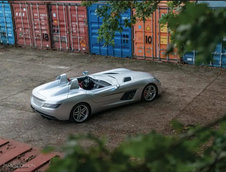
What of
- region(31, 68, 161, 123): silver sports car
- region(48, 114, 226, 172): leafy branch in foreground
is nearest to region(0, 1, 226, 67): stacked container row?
region(31, 68, 161, 123): silver sports car

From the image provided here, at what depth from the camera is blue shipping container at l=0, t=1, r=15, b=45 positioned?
Answer: 2053cm

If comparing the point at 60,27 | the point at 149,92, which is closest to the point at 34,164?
the point at 149,92

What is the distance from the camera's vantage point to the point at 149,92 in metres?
11.2

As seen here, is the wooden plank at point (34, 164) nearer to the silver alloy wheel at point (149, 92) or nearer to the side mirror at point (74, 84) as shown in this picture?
the side mirror at point (74, 84)

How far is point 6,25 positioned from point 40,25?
2728 millimetres

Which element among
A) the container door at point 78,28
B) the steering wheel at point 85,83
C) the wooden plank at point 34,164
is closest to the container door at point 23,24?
the container door at point 78,28

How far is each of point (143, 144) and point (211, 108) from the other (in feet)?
30.2

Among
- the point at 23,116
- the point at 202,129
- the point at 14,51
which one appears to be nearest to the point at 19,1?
the point at 14,51

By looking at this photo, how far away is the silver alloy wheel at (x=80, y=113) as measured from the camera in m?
9.75

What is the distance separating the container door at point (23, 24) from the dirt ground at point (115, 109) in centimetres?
310

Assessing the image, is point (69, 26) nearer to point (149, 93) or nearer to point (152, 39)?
point (152, 39)

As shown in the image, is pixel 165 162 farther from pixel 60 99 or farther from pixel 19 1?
pixel 19 1

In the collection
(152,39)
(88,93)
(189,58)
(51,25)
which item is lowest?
(88,93)

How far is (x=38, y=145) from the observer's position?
28.5ft
